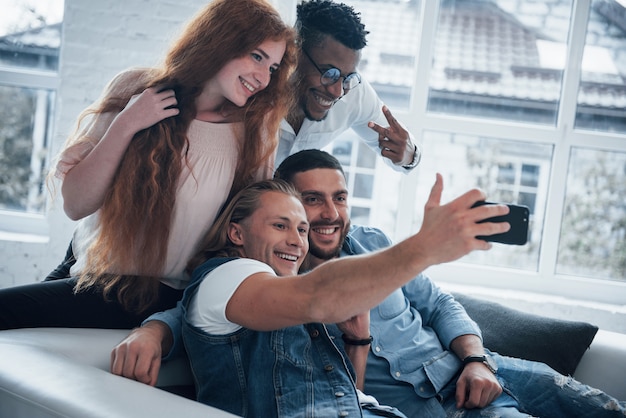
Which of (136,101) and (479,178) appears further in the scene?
(479,178)

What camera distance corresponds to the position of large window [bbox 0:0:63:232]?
3855mm

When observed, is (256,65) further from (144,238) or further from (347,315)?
(347,315)

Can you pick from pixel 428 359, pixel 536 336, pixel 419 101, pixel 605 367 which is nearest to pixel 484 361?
pixel 428 359

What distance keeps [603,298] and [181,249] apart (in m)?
2.68

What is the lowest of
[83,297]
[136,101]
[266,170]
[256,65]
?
[83,297]

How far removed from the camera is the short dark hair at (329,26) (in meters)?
2.20

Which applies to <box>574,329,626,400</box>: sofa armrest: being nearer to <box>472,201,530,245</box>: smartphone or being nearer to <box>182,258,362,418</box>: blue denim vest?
<box>182,258,362,418</box>: blue denim vest

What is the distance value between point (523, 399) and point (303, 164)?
95cm

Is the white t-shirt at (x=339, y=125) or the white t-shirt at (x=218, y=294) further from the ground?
the white t-shirt at (x=339, y=125)

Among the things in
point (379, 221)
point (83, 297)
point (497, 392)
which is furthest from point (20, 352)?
point (379, 221)

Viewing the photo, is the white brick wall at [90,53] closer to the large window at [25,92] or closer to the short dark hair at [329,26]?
the large window at [25,92]

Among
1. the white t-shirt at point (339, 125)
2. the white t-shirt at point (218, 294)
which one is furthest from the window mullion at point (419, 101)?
the white t-shirt at point (218, 294)

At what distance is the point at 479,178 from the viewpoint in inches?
149

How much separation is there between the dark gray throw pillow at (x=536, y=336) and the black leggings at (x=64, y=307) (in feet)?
3.41
